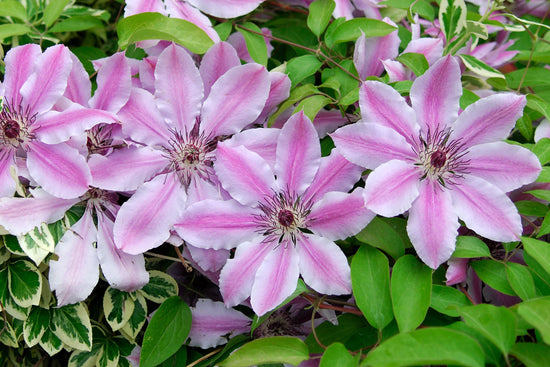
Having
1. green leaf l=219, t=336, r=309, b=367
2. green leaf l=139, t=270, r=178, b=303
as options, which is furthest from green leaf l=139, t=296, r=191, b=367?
green leaf l=219, t=336, r=309, b=367

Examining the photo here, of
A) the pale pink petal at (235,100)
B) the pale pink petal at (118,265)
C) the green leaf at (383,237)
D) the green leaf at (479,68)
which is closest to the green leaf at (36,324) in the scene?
the pale pink petal at (118,265)

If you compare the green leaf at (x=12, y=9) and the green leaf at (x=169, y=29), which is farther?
the green leaf at (x=12, y=9)

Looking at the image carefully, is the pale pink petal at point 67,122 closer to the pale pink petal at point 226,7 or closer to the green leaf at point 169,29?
the green leaf at point 169,29

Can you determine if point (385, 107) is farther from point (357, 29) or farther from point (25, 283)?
point (25, 283)

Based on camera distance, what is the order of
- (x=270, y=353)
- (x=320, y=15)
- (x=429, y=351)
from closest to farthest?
(x=429, y=351) < (x=270, y=353) < (x=320, y=15)

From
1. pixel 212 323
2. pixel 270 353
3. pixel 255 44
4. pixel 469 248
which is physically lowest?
pixel 212 323

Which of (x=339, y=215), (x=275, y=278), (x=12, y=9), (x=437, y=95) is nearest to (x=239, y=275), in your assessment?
(x=275, y=278)
